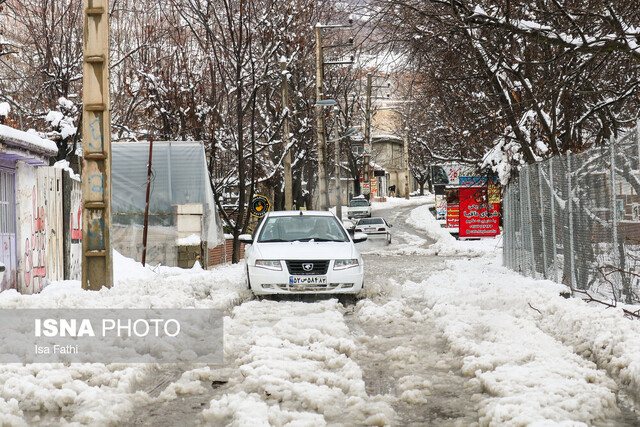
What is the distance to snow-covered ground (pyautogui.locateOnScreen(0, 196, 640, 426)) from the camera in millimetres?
5250

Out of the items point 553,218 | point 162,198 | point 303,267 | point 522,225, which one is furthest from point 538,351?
point 162,198

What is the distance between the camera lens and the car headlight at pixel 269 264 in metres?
12.2

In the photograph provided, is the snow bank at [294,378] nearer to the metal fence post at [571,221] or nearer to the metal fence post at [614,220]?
the metal fence post at [614,220]

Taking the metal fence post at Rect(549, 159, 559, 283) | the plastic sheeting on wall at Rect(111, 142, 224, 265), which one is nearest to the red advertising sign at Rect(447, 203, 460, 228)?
the plastic sheeting on wall at Rect(111, 142, 224, 265)

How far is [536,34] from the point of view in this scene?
29.8ft

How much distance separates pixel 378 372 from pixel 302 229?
732 cm

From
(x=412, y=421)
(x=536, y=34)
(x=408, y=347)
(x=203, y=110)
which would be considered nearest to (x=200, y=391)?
(x=412, y=421)

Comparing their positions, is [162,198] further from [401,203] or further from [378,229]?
[401,203]

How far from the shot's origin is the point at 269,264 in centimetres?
1231

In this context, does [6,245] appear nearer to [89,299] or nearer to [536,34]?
[89,299]

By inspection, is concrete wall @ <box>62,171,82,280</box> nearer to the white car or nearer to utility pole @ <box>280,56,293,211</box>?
the white car

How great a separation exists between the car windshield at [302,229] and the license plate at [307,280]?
1392 millimetres

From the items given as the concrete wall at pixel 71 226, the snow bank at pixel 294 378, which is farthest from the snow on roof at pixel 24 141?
the snow bank at pixel 294 378

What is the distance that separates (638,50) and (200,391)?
21.6ft
